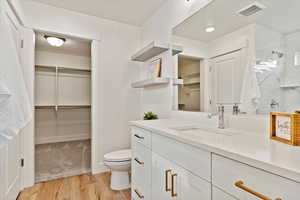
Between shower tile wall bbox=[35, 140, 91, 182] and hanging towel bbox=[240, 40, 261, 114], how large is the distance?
94.9 inches

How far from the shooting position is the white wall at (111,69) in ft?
7.75

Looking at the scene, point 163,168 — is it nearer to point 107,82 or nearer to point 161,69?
point 161,69

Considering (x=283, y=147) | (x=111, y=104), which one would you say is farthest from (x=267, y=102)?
(x=111, y=104)

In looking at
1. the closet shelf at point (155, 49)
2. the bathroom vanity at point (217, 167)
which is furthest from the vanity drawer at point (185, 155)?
Result: the closet shelf at point (155, 49)

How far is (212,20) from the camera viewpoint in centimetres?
150

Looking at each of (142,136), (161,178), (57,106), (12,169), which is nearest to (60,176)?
(12,169)

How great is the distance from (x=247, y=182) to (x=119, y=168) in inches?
63.7

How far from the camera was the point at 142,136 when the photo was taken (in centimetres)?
150

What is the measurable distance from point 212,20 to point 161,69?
0.91m

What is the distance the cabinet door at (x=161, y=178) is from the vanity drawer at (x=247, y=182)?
409 mm

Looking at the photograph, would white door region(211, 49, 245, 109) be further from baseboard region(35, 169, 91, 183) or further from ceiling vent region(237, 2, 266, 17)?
baseboard region(35, 169, 91, 183)

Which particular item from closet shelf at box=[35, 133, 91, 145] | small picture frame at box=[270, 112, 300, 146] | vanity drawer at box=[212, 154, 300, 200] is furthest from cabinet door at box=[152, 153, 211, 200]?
closet shelf at box=[35, 133, 91, 145]

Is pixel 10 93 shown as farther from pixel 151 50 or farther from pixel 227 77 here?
pixel 151 50

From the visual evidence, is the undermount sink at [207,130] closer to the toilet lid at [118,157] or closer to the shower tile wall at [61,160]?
the toilet lid at [118,157]
